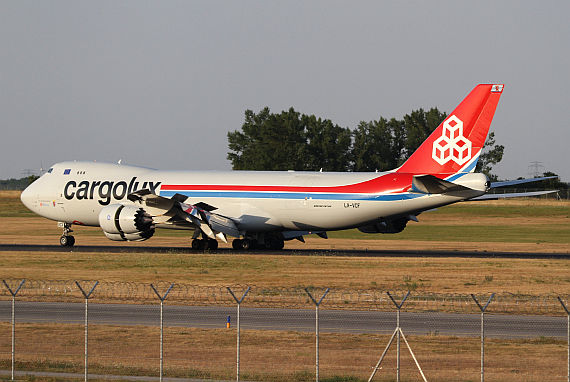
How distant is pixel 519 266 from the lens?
44375 mm

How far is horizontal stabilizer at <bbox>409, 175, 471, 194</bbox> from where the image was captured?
4597 cm

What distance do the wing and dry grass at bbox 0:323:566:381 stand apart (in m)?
22.7

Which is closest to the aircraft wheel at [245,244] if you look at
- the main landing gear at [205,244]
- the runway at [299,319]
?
the main landing gear at [205,244]

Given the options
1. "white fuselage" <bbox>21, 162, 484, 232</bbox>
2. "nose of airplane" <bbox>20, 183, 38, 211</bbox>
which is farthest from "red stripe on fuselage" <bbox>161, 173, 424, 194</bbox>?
"nose of airplane" <bbox>20, 183, 38, 211</bbox>

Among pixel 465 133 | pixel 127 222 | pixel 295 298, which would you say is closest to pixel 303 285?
pixel 295 298

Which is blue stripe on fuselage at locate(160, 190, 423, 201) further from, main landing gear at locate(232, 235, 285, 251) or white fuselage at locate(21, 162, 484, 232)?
main landing gear at locate(232, 235, 285, 251)

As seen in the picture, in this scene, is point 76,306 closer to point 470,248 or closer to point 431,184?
point 431,184

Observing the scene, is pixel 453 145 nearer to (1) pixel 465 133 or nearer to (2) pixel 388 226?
(1) pixel 465 133

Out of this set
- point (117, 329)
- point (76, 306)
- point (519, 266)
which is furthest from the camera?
point (519, 266)

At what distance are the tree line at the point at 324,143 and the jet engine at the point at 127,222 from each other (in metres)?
82.9

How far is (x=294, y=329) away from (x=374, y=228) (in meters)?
25.5

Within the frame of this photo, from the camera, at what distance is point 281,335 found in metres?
26.7

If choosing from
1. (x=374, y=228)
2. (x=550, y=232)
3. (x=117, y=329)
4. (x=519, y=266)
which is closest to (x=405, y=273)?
(x=519, y=266)

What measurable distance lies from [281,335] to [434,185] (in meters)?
21.6
